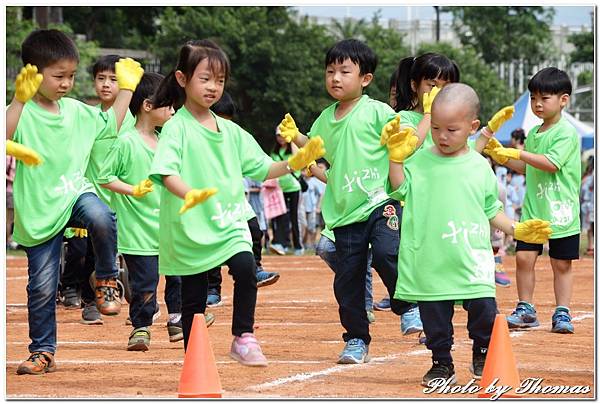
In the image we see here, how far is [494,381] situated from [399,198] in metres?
1.20

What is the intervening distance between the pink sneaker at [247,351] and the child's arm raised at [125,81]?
1.88 m

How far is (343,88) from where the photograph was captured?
7992mm

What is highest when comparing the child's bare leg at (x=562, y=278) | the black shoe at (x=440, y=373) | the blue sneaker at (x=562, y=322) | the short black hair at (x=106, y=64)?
the short black hair at (x=106, y=64)

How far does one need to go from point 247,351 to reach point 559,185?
378 cm

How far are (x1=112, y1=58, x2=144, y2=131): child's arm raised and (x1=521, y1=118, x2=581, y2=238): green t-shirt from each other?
342 cm

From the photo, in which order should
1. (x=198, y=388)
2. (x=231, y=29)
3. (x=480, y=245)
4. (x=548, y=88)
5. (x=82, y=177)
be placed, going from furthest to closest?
(x=231, y=29) < (x=548, y=88) < (x=82, y=177) < (x=480, y=245) < (x=198, y=388)

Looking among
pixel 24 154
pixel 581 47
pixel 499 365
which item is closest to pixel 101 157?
pixel 24 154

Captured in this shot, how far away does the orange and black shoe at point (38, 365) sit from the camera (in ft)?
24.5

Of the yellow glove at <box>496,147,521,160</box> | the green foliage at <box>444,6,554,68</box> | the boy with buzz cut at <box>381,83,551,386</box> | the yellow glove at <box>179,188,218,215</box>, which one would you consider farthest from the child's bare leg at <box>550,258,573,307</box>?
the green foliage at <box>444,6,554,68</box>

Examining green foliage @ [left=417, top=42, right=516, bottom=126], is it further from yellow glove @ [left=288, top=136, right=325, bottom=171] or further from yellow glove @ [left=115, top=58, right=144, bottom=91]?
yellow glove @ [left=288, top=136, right=325, bottom=171]

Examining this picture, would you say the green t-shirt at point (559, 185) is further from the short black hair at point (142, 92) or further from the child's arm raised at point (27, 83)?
the child's arm raised at point (27, 83)

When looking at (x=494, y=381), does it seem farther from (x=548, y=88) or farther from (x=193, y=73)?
(x=548, y=88)

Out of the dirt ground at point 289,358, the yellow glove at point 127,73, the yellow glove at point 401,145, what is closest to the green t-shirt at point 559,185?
the dirt ground at point 289,358

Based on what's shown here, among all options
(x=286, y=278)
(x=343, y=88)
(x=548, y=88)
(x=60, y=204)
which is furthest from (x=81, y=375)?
(x=286, y=278)
